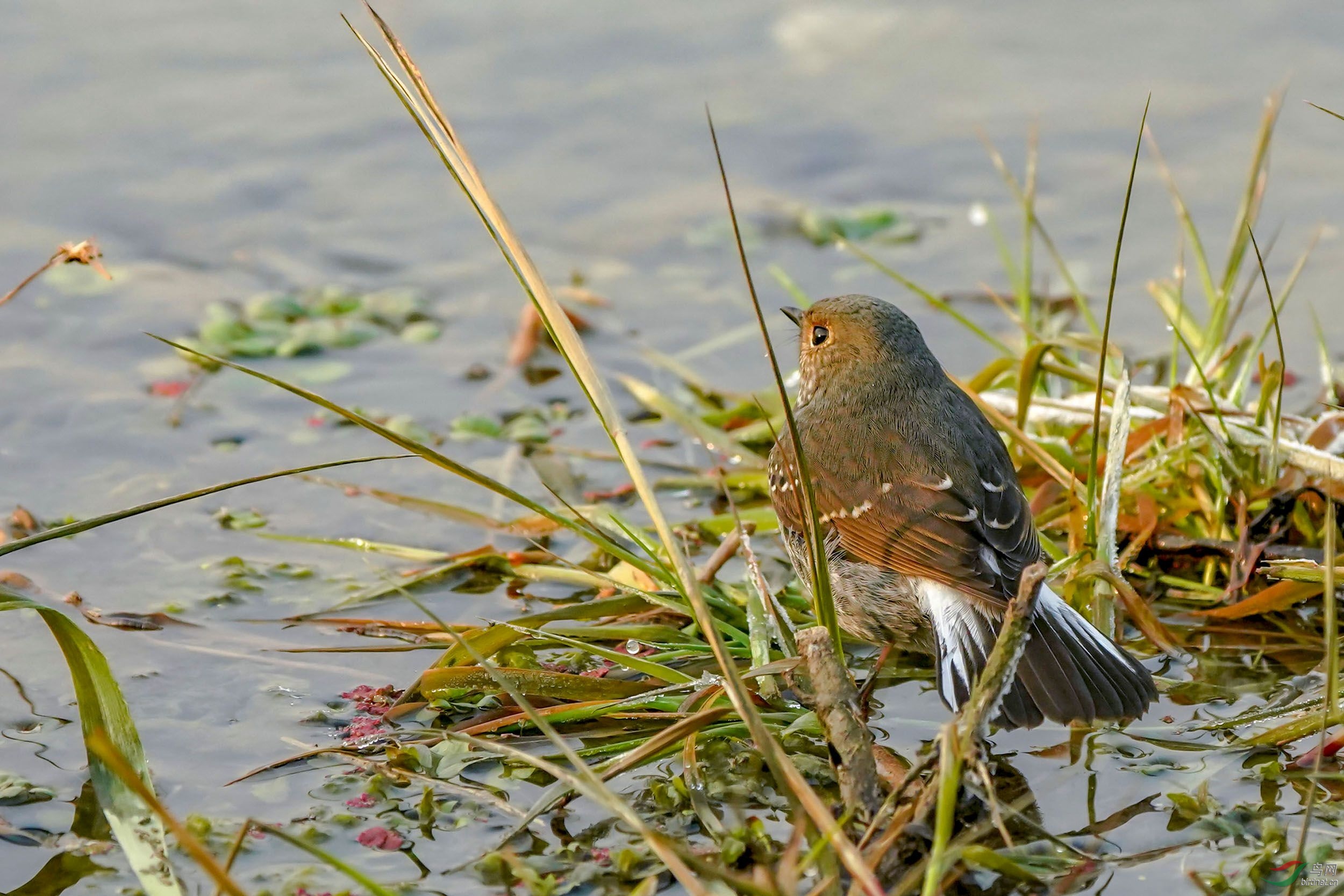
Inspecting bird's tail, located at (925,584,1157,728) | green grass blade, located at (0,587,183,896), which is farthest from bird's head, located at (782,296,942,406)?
green grass blade, located at (0,587,183,896)

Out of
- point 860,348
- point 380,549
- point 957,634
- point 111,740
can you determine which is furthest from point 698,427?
point 111,740

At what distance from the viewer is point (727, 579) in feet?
17.4

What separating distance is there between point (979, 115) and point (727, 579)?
200 inches

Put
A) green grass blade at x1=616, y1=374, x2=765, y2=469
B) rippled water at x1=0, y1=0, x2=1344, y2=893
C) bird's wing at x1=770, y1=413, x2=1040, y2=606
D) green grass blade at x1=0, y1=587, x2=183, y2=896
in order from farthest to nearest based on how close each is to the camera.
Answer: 1. green grass blade at x1=616, y1=374, x2=765, y2=469
2. rippled water at x1=0, y1=0, x2=1344, y2=893
3. bird's wing at x1=770, y1=413, x2=1040, y2=606
4. green grass blade at x1=0, y1=587, x2=183, y2=896

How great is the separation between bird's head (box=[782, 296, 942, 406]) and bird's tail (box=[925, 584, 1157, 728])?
1.20m

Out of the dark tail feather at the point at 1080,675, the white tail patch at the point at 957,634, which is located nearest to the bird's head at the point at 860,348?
the white tail patch at the point at 957,634

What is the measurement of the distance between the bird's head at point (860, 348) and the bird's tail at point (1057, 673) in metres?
1.20

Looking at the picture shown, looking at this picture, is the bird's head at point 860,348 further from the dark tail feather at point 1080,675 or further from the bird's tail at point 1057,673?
the dark tail feather at point 1080,675

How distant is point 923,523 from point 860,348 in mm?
963

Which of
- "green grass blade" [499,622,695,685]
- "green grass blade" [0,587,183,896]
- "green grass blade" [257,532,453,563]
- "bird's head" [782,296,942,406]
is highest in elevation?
"bird's head" [782,296,942,406]

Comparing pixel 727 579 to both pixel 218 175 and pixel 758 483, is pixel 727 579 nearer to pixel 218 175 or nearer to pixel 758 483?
pixel 758 483

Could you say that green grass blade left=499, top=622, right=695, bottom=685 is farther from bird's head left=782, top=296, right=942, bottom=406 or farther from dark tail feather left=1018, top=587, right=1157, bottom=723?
bird's head left=782, top=296, right=942, bottom=406

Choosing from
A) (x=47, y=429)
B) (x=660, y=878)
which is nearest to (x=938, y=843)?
(x=660, y=878)

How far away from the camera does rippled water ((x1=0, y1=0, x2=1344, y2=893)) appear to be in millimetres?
5840
